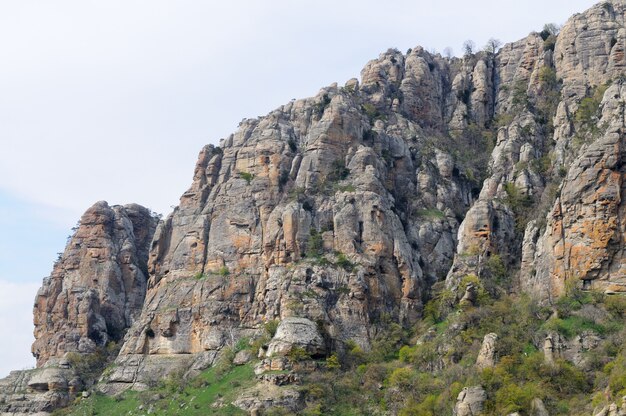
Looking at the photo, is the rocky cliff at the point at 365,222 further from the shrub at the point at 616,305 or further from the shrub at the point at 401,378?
the shrub at the point at 401,378

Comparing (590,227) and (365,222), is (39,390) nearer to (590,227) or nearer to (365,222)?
(365,222)

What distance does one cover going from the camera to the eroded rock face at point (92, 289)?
11806cm

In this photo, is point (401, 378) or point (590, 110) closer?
point (401, 378)

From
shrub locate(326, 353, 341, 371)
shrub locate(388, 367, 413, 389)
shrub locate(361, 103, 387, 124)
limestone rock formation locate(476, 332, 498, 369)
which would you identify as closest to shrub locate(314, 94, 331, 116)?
shrub locate(361, 103, 387, 124)

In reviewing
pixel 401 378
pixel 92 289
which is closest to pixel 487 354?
pixel 401 378

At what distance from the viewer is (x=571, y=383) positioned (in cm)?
7794

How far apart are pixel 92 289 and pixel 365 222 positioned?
3674 centimetres

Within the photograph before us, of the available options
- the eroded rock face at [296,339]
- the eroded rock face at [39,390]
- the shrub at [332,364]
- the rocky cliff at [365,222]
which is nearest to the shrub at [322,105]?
the rocky cliff at [365,222]

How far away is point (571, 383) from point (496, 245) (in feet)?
88.7

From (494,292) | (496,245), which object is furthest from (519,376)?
(496,245)

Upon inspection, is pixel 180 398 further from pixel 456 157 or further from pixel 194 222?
pixel 456 157

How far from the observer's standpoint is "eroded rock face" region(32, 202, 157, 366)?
4648 inches

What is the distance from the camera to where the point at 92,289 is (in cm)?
12112

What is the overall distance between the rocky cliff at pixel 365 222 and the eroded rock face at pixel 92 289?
19cm
